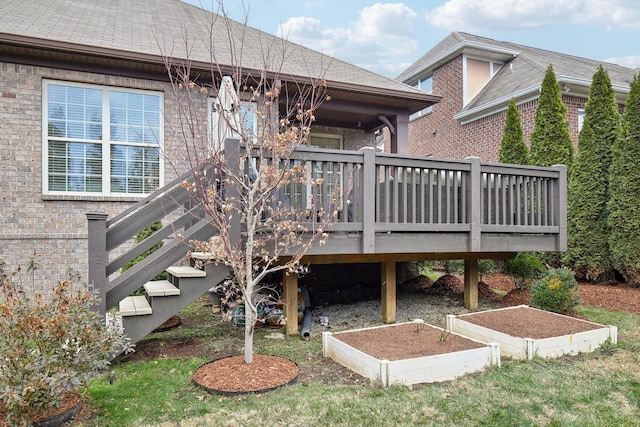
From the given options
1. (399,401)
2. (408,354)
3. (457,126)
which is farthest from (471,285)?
(457,126)

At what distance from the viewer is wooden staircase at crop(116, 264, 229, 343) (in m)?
4.00

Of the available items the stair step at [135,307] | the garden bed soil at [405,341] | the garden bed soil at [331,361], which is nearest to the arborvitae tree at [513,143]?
the garden bed soil at [331,361]

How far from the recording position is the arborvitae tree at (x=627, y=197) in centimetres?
752

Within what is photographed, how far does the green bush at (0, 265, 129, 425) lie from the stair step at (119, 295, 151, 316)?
2.41 ft

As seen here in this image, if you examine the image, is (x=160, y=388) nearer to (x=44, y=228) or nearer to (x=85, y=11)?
(x=44, y=228)

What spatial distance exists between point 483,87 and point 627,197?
7377mm

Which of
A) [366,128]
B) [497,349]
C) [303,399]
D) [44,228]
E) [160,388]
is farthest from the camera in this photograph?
[366,128]

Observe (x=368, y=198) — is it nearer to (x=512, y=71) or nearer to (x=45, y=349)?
(x=45, y=349)

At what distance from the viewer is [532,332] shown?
4.53m

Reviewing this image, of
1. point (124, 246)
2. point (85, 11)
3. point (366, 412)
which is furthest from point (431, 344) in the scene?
point (85, 11)

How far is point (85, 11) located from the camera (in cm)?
805

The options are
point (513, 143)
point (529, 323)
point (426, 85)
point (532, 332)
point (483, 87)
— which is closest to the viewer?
point (532, 332)

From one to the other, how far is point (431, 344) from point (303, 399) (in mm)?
1530

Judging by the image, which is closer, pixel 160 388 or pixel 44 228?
pixel 160 388
